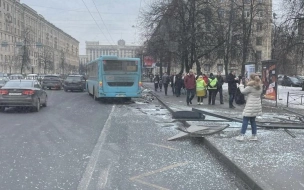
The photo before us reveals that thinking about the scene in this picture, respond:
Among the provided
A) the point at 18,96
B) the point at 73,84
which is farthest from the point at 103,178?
the point at 73,84

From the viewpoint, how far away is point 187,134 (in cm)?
1021

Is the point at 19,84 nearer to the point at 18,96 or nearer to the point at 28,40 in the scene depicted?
the point at 18,96

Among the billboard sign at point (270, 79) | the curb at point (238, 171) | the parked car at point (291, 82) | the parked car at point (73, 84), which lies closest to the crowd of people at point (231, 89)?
the billboard sign at point (270, 79)

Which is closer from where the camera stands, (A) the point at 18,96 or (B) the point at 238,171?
(B) the point at 238,171

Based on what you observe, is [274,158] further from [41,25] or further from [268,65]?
[41,25]

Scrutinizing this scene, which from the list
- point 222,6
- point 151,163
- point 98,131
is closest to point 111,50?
point 222,6

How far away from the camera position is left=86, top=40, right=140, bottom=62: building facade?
194 feet

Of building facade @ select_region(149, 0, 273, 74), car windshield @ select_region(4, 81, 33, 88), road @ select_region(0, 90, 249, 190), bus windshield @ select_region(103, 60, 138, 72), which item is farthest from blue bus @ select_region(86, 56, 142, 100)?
road @ select_region(0, 90, 249, 190)

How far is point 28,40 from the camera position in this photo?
7775 cm

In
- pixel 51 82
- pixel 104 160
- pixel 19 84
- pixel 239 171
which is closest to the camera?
pixel 239 171

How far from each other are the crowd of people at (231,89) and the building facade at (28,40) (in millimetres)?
56782

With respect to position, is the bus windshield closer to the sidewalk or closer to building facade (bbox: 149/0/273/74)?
building facade (bbox: 149/0/273/74)

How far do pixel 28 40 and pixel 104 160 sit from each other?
2970 inches

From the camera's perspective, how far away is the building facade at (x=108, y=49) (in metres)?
59.2
